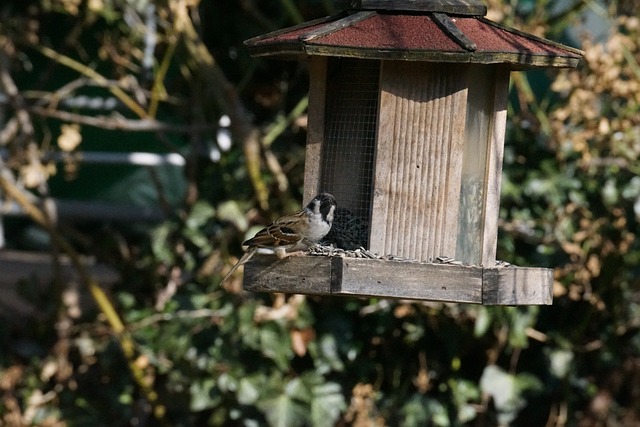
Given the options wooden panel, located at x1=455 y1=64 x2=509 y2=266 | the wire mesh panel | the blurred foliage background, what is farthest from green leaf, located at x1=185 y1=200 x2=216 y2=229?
wooden panel, located at x1=455 y1=64 x2=509 y2=266

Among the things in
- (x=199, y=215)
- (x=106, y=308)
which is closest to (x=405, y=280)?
(x=199, y=215)

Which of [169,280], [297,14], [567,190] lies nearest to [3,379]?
[169,280]

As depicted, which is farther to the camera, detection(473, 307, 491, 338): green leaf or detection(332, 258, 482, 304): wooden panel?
detection(473, 307, 491, 338): green leaf

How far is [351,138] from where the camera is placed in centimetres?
385

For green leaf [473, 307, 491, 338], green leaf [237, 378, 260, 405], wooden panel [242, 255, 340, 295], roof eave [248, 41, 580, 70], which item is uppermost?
roof eave [248, 41, 580, 70]

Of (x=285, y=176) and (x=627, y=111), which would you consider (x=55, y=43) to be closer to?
(x=285, y=176)

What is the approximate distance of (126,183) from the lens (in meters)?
8.34

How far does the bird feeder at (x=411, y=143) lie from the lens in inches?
132

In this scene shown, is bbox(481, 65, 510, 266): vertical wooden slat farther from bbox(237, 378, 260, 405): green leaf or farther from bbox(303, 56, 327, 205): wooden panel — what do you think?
bbox(237, 378, 260, 405): green leaf

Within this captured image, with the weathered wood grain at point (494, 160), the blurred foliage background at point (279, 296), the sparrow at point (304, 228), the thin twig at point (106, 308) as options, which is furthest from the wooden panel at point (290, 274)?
the thin twig at point (106, 308)

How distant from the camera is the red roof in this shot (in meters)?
→ 3.33

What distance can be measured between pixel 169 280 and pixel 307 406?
112cm

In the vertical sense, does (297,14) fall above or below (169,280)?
above

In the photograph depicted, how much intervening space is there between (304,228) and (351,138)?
0.39 metres
